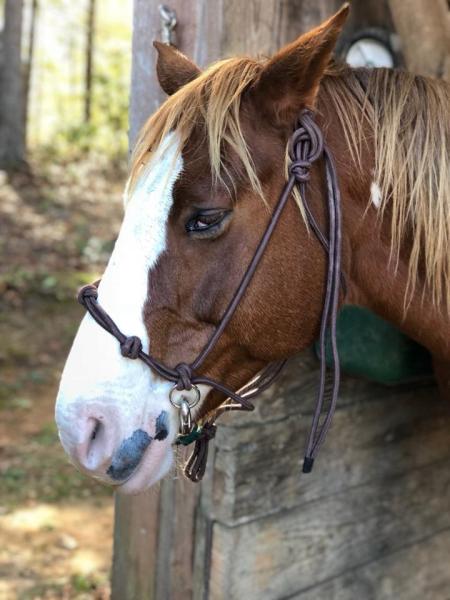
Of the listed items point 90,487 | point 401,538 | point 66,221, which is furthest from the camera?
point 66,221

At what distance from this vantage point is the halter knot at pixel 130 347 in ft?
5.24

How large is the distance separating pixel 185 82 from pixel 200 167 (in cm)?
38

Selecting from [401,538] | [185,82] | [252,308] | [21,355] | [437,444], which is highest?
[185,82]

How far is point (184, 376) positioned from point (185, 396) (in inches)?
2.6

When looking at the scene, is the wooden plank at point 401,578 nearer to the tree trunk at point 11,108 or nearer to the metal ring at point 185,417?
the metal ring at point 185,417

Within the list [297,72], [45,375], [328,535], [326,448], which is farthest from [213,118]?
[45,375]

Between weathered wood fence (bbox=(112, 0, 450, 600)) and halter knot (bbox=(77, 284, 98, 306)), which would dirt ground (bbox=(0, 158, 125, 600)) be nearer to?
weathered wood fence (bbox=(112, 0, 450, 600))

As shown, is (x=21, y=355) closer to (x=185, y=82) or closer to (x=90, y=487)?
(x=90, y=487)

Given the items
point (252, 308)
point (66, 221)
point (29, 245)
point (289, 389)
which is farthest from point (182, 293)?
point (66, 221)

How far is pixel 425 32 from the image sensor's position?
241cm

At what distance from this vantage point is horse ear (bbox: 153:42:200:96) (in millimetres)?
1959

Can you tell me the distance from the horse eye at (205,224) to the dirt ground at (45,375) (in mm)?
2462

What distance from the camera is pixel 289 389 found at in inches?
95.9

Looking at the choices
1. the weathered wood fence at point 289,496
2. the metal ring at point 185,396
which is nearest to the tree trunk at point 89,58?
the weathered wood fence at point 289,496
